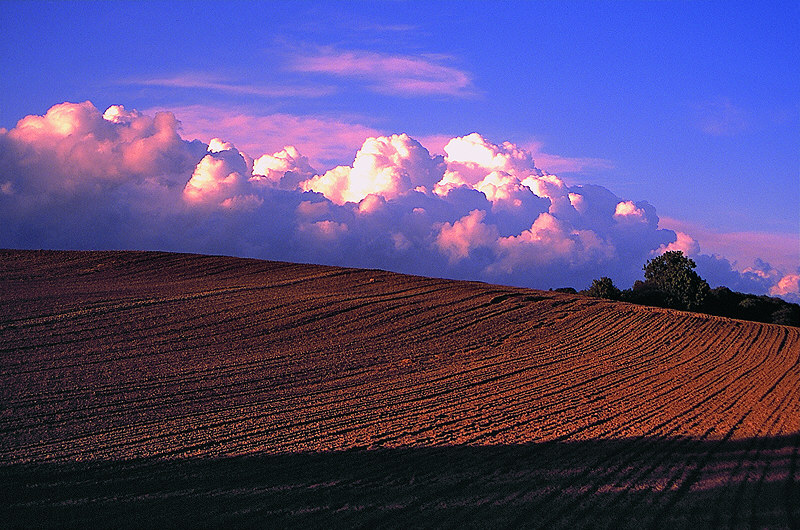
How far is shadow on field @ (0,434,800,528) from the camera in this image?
991 centimetres

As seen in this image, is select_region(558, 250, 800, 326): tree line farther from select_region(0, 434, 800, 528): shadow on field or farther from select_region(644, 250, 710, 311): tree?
select_region(0, 434, 800, 528): shadow on field

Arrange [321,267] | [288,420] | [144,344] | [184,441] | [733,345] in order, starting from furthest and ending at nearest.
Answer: [321,267], [733,345], [144,344], [288,420], [184,441]

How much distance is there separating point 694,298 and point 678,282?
2090 millimetres

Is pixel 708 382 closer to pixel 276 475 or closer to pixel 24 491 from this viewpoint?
pixel 276 475

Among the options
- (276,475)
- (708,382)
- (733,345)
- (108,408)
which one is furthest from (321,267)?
(276,475)

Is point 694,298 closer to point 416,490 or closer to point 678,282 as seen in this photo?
point 678,282

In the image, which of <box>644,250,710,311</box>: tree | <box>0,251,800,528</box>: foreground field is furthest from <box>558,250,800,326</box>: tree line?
<box>0,251,800,528</box>: foreground field

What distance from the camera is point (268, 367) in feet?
72.5

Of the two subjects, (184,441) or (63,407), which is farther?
(63,407)

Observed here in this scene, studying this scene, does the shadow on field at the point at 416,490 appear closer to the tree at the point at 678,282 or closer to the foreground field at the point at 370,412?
the foreground field at the point at 370,412

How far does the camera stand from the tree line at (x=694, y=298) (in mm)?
55750

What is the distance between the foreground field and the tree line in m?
18.8

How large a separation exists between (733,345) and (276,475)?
28.5 metres

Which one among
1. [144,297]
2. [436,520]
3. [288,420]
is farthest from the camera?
[144,297]
